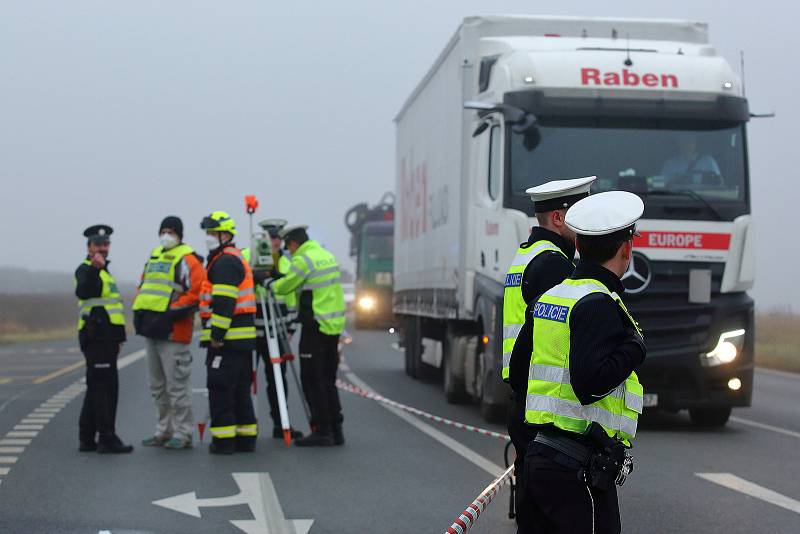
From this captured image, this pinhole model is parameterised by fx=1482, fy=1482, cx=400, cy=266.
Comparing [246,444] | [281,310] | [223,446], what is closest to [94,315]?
[223,446]

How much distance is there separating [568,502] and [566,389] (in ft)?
1.18

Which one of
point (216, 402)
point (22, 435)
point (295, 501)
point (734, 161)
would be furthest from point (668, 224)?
point (22, 435)

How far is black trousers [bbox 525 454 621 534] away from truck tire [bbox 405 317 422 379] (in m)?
15.8

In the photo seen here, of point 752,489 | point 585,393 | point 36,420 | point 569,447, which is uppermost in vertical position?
point 585,393

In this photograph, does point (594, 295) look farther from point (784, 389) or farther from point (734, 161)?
point (784, 389)

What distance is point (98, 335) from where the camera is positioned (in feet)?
40.9

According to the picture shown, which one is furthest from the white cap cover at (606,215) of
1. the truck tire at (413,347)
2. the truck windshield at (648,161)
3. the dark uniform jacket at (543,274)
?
the truck tire at (413,347)

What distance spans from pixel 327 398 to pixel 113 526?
4.33 metres

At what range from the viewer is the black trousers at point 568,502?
4707 millimetres

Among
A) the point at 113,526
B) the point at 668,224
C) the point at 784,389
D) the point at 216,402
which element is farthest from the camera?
the point at 784,389

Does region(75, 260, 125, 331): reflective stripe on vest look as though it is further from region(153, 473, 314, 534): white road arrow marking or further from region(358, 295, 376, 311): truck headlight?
region(358, 295, 376, 311): truck headlight

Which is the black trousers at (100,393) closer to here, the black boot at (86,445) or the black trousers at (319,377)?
the black boot at (86,445)

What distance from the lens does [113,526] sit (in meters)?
8.66

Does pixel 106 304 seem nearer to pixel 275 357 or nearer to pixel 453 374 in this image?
pixel 275 357
